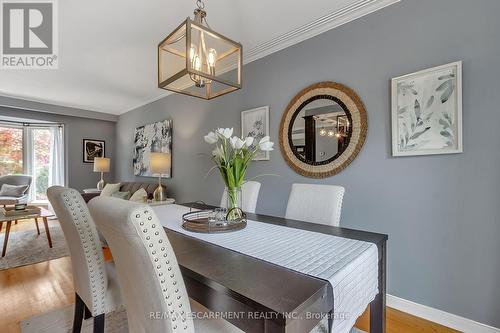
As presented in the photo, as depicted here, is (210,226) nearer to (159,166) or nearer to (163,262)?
(163,262)

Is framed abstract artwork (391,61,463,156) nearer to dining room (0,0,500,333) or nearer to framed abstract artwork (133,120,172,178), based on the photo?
dining room (0,0,500,333)

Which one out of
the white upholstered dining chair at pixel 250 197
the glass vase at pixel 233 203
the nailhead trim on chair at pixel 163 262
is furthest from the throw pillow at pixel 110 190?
the nailhead trim on chair at pixel 163 262

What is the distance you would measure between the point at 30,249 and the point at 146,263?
144 inches

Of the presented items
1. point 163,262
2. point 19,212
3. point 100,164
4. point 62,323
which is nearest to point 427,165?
point 163,262

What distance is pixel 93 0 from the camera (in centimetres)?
193

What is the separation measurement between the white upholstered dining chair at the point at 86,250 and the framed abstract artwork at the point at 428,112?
208 cm

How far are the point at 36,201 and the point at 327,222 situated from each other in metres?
7.02

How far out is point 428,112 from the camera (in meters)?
1.67

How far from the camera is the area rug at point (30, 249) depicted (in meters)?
2.77

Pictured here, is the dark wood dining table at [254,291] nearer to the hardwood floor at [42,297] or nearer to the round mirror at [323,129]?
the hardwood floor at [42,297]

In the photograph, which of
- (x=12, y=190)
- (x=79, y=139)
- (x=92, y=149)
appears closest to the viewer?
(x=12, y=190)

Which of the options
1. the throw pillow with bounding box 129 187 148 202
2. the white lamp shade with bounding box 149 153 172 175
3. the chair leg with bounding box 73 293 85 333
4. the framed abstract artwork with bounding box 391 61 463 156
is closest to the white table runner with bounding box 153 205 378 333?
the chair leg with bounding box 73 293 85 333

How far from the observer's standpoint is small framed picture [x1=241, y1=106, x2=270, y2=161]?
269cm

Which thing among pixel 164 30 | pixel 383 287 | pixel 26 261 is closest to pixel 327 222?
pixel 383 287
